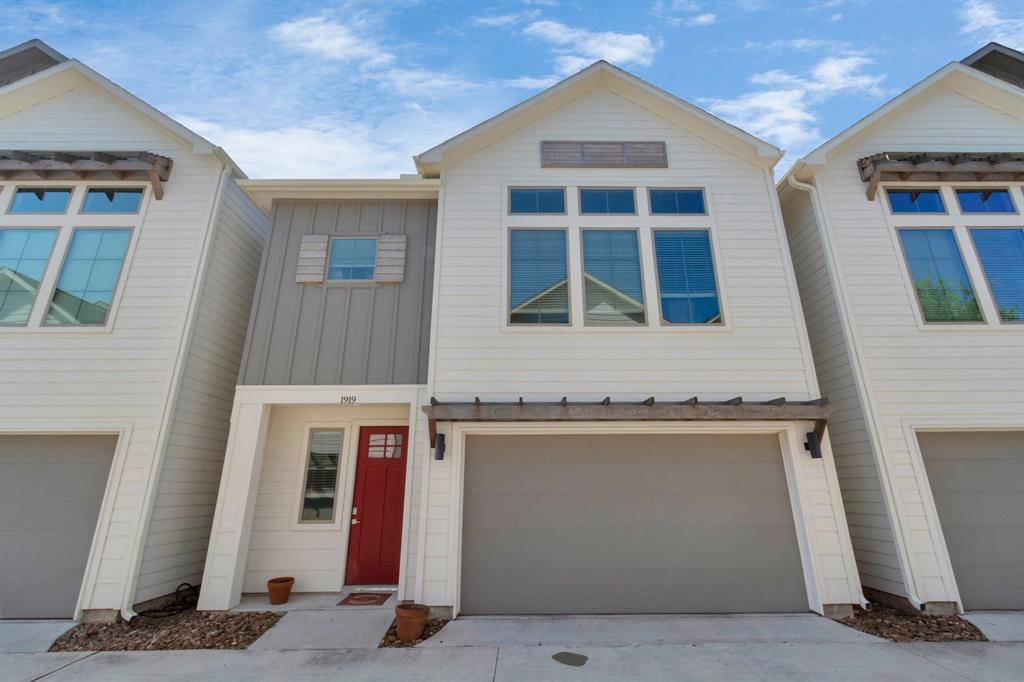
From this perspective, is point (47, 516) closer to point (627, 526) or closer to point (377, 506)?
point (377, 506)

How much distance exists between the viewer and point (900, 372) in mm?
5840

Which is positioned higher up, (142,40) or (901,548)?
(142,40)

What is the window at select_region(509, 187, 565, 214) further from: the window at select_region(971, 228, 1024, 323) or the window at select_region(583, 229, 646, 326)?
the window at select_region(971, 228, 1024, 323)

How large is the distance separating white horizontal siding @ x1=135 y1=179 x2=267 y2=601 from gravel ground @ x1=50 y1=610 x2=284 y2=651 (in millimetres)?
426

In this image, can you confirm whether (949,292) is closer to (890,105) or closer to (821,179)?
(821,179)

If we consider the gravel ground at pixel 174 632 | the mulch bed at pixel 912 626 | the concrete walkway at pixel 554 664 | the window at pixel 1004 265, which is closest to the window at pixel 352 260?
the gravel ground at pixel 174 632

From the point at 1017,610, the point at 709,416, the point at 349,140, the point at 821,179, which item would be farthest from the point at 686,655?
the point at 349,140

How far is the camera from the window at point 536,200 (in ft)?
22.2

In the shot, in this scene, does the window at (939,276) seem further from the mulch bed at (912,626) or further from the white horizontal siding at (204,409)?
the white horizontal siding at (204,409)

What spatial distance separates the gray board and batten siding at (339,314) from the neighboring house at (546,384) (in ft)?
0.11

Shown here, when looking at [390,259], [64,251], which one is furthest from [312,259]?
[64,251]

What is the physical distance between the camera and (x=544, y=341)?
19.6 feet

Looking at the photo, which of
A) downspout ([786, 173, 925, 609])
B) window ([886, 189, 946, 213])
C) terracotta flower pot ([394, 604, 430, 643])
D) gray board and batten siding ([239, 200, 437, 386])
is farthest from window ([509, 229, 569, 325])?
window ([886, 189, 946, 213])

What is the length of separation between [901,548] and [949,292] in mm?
3845
